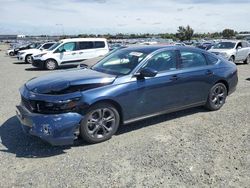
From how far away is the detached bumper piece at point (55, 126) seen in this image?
4.25 metres

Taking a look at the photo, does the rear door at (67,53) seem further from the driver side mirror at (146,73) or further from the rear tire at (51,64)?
the driver side mirror at (146,73)

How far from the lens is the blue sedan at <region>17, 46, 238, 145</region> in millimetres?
4375

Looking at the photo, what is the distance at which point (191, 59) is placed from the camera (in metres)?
6.16

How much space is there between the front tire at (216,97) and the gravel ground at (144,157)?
0.60 m

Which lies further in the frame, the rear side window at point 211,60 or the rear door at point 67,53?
the rear door at point 67,53

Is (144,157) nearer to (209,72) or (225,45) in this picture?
(209,72)

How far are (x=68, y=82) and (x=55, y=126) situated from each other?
794 mm

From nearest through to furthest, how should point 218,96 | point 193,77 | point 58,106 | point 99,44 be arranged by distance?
1. point 58,106
2. point 193,77
3. point 218,96
4. point 99,44

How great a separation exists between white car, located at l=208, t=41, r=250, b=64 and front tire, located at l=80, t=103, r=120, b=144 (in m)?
13.4

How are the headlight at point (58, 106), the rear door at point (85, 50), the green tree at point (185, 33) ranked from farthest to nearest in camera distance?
the green tree at point (185, 33) → the rear door at point (85, 50) → the headlight at point (58, 106)

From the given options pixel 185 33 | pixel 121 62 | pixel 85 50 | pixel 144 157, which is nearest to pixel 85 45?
pixel 85 50

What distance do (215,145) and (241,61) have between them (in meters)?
15.5

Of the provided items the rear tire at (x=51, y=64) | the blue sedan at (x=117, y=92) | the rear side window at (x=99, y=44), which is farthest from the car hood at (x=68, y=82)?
the rear side window at (x=99, y=44)

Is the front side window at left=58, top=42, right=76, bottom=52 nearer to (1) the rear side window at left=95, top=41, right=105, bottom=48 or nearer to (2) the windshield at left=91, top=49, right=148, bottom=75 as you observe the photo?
(1) the rear side window at left=95, top=41, right=105, bottom=48
